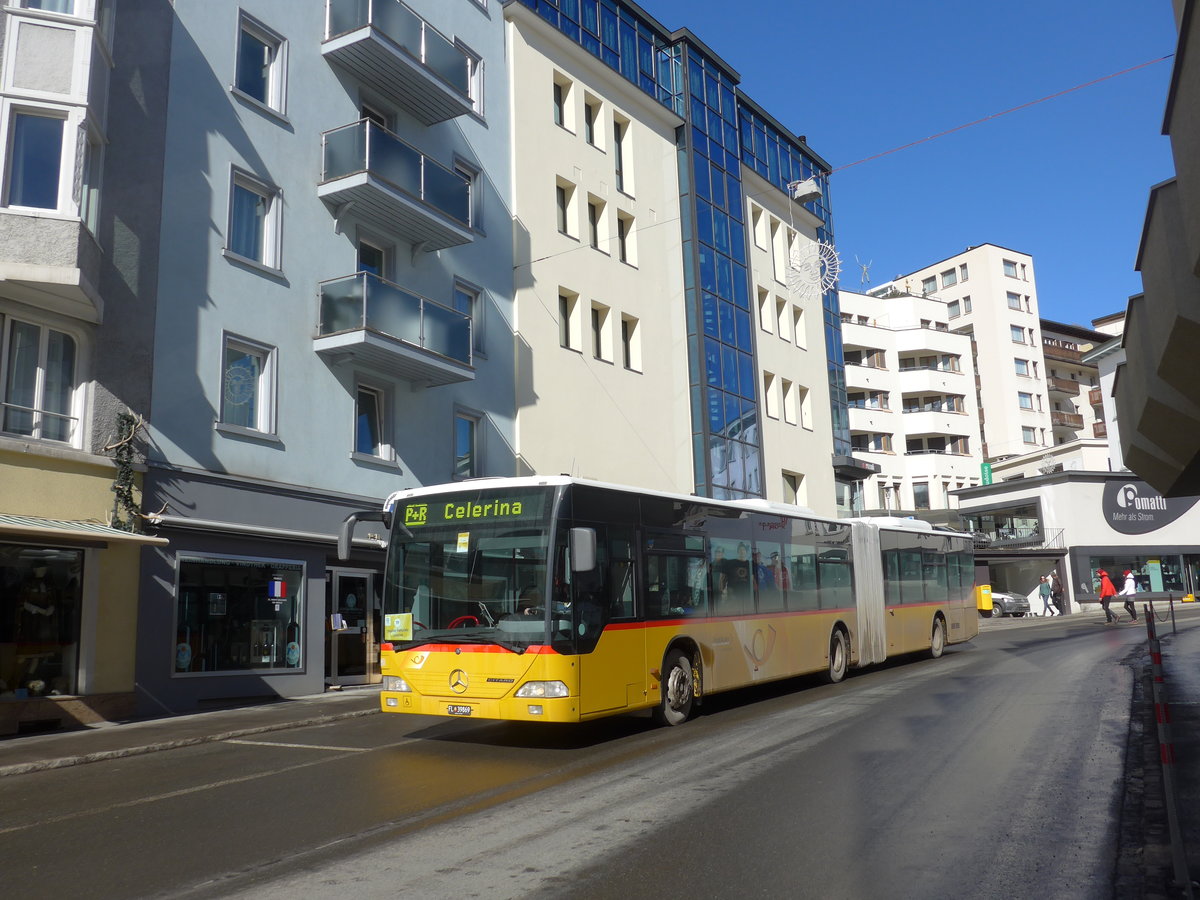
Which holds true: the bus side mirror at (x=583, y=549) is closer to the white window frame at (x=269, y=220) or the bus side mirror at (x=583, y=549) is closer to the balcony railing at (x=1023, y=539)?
the white window frame at (x=269, y=220)

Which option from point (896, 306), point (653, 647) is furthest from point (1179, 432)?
point (896, 306)

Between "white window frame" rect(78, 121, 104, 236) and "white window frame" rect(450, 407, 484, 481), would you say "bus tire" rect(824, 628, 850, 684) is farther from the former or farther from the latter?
"white window frame" rect(78, 121, 104, 236)

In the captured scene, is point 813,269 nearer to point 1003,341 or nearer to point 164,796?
point 164,796

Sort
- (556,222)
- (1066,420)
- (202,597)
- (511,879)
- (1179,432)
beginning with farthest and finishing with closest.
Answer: (1066,420) → (556,222) → (202,597) → (1179,432) → (511,879)

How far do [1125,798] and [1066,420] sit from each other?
81480 millimetres

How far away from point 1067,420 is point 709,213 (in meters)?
58.8

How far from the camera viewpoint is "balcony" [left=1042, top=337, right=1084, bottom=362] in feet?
271

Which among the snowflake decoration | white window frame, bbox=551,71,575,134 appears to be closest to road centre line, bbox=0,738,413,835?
the snowflake decoration

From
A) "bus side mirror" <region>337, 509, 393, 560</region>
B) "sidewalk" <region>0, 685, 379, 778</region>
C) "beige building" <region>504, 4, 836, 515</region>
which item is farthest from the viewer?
"beige building" <region>504, 4, 836, 515</region>

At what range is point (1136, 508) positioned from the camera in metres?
55.5

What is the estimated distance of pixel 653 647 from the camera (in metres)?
11.9

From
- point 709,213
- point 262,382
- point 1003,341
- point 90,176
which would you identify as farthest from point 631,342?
point 1003,341

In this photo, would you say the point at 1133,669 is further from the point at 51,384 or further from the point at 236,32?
the point at 236,32

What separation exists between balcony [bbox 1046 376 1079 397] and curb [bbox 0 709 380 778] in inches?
3073
